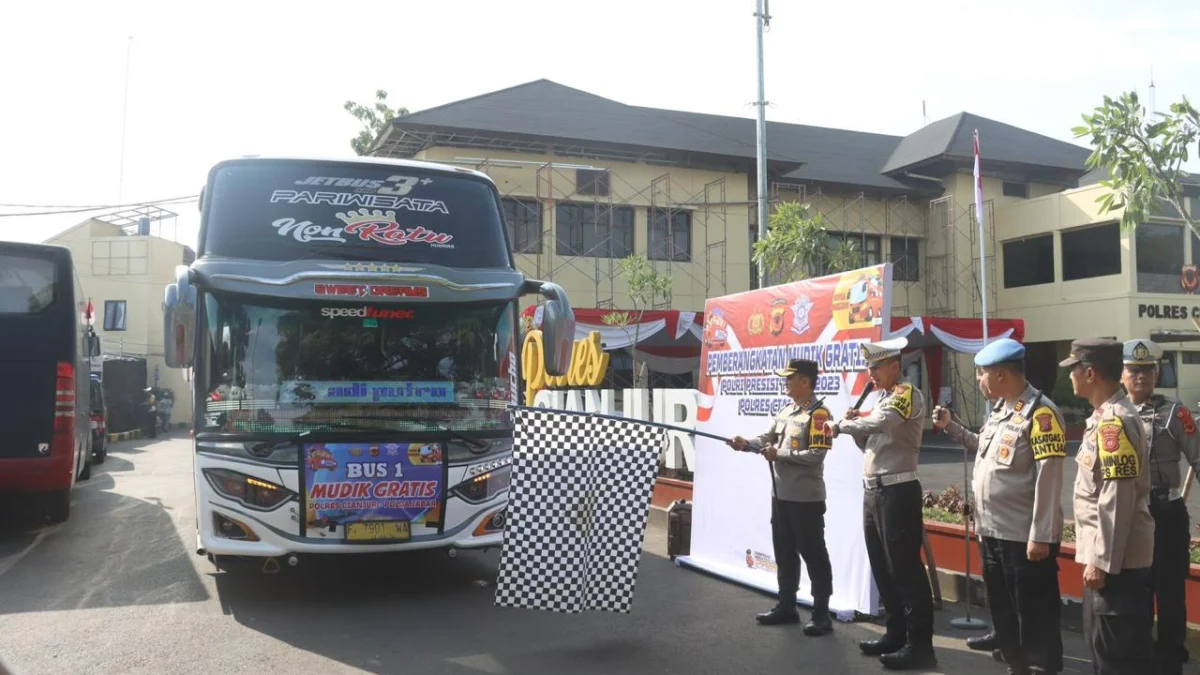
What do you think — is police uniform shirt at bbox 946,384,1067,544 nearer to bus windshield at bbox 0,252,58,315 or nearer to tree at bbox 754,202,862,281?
bus windshield at bbox 0,252,58,315

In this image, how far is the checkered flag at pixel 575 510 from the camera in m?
6.12

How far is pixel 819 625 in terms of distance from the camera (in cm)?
645

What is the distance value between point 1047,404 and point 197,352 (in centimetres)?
601

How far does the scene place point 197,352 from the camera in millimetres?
7449

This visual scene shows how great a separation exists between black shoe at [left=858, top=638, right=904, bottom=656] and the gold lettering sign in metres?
7.31

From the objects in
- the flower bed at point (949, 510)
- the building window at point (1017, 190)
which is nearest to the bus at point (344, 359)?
the flower bed at point (949, 510)


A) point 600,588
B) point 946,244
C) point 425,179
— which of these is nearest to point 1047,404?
point 600,588

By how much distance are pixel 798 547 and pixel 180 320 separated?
4855mm

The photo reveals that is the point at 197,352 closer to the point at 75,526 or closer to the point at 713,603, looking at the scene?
the point at 713,603

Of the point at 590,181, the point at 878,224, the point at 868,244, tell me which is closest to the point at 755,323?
the point at 590,181

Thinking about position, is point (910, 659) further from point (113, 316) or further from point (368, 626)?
point (113, 316)

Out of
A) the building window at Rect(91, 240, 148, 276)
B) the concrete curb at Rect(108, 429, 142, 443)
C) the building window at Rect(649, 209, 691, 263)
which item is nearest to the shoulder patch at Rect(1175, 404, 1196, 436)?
the building window at Rect(649, 209, 691, 263)

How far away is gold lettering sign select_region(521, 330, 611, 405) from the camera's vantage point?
563 inches

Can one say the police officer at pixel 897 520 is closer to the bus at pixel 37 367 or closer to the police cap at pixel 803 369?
the police cap at pixel 803 369
